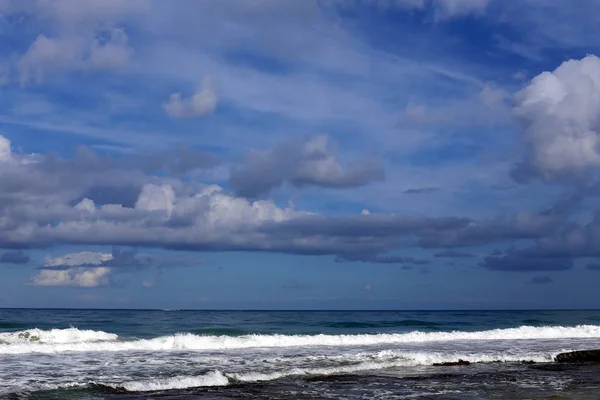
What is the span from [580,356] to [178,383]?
56.7ft

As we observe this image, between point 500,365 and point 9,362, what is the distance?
18870 millimetres

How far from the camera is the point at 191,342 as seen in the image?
104ft

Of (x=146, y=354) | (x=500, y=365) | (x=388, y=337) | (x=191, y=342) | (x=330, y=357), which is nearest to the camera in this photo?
(x=500, y=365)

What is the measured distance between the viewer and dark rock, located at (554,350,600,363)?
83.6ft

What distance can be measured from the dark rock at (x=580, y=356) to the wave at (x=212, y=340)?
11.0 m

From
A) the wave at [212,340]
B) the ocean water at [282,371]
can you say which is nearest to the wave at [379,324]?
the wave at [212,340]

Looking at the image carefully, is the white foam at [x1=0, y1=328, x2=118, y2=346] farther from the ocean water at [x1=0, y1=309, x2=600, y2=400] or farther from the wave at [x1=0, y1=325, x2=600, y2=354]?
the ocean water at [x1=0, y1=309, x2=600, y2=400]

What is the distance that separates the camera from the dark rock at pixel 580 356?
2548 centimetres

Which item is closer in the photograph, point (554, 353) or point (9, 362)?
point (9, 362)

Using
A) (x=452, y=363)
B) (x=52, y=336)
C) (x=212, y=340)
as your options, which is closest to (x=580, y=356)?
(x=452, y=363)

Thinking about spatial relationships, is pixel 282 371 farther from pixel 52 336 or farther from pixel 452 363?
pixel 52 336

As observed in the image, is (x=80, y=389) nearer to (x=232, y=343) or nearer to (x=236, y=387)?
(x=236, y=387)

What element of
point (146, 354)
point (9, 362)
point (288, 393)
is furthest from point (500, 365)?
point (9, 362)

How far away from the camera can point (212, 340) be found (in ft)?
107
